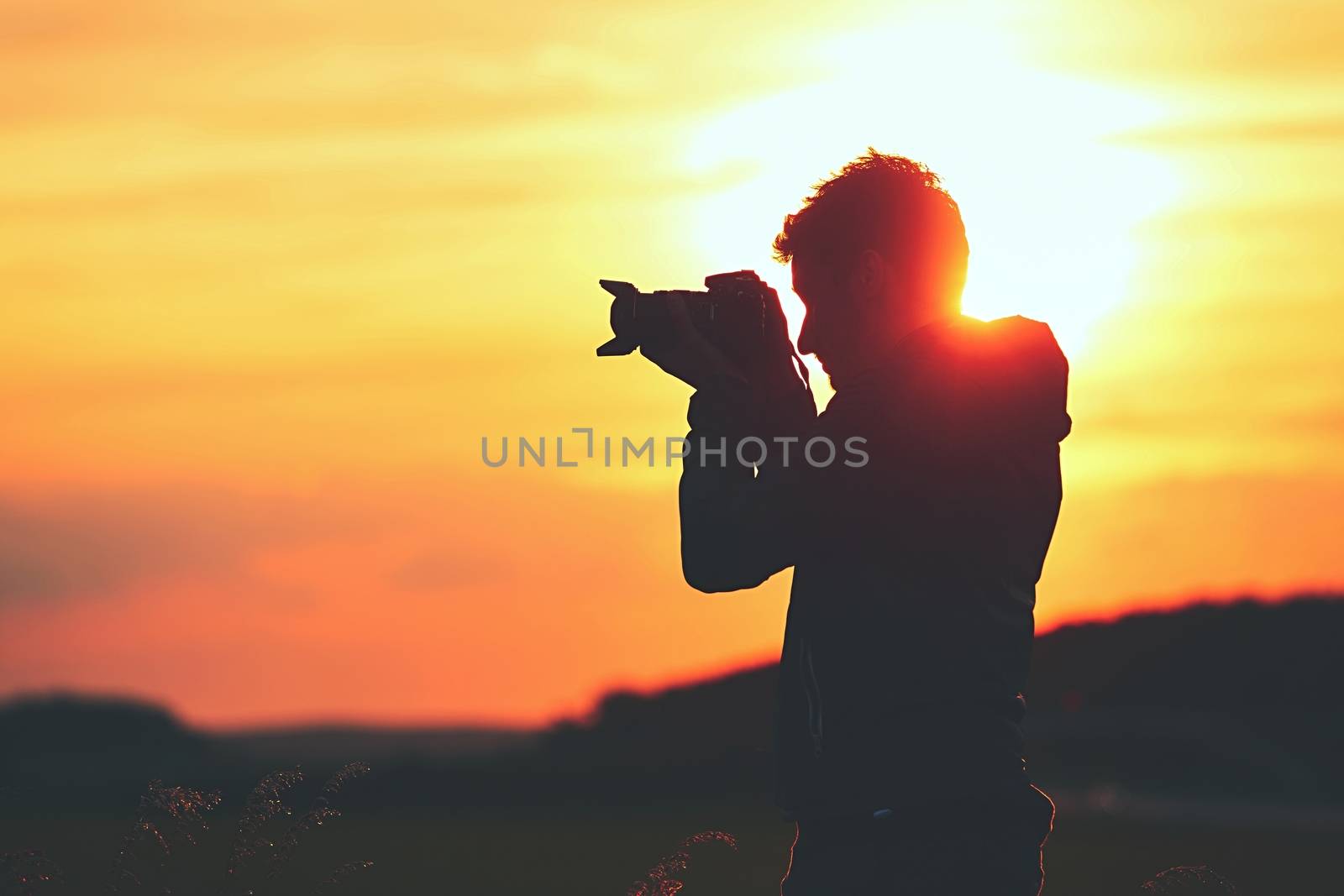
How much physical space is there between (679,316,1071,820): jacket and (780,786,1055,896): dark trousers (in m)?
0.04

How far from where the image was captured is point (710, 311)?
11.7 ft

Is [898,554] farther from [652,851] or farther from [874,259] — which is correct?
[652,851]

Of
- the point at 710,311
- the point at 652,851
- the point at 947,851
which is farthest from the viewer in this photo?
the point at 652,851

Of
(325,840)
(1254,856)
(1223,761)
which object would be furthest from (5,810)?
(1223,761)

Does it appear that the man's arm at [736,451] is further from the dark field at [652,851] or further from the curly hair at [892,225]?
the dark field at [652,851]

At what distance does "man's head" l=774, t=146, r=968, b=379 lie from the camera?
3412mm

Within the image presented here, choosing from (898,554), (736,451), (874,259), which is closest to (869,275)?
(874,259)

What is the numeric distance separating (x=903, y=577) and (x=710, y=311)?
75 centimetres

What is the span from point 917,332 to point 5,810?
3.66 meters

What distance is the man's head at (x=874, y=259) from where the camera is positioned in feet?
11.2

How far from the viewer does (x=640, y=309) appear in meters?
3.61

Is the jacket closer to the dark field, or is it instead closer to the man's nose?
the man's nose

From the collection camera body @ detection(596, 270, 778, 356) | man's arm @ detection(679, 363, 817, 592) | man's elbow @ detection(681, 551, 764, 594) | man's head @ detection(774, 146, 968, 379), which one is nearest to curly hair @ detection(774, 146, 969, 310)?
man's head @ detection(774, 146, 968, 379)

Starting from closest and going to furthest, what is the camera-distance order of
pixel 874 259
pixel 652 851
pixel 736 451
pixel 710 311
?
1. pixel 736 451
2. pixel 874 259
3. pixel 710 311
4. pixel 652 851
